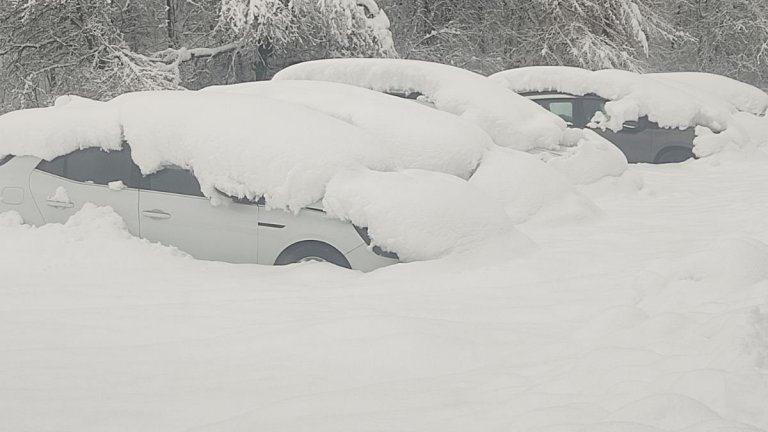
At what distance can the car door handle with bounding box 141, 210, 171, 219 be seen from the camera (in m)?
5.29

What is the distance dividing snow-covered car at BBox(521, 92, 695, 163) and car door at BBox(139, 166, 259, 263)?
584 centimetres

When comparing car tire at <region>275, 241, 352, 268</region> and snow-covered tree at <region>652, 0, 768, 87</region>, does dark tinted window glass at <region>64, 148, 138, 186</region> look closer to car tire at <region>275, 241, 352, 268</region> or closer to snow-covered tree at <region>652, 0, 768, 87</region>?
car tire at <region>275, 241, 352, 268</region>

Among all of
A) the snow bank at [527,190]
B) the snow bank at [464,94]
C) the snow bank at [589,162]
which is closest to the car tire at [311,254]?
the snow bank at [527,190]

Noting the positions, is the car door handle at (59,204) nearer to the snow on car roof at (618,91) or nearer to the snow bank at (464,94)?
the snow bank at (464,94)

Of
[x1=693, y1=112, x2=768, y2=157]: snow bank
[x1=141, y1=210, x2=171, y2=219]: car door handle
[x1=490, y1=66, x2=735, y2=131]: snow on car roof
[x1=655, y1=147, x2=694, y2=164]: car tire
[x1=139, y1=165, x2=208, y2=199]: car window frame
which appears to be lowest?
[x1=655, y1=147, x2=694, y2=164]: car tire

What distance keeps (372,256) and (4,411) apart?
275 cm

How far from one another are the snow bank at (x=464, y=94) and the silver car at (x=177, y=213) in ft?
11.5

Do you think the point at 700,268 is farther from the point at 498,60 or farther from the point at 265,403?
the point at 498,60

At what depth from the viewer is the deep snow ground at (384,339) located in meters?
2.57

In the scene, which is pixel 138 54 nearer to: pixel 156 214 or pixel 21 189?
pixel 21 189

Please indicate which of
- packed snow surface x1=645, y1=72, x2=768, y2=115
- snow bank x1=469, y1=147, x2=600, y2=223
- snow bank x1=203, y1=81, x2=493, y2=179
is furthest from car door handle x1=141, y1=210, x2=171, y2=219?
packed snow surface x1=645, y1=72, x2=768, y2=115

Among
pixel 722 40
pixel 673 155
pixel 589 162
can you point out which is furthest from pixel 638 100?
pixel 722 40

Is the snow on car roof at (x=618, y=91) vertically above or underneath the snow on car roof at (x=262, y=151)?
underneath

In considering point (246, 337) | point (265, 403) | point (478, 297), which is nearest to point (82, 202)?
point (246, 337)
